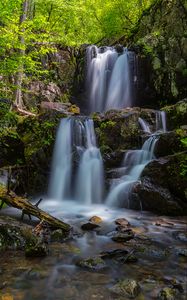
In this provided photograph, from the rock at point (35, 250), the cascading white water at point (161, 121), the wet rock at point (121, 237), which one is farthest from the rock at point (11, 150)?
the rock at point (35, 250)

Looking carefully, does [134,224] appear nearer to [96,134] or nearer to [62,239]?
[62,239]

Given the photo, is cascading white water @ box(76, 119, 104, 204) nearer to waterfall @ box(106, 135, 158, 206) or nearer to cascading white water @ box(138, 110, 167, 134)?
waterfall @ box(106, 135, 158, 206)

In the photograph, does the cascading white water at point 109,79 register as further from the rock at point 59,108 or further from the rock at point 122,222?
the rock at point 122,222

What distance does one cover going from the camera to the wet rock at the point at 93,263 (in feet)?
17.6

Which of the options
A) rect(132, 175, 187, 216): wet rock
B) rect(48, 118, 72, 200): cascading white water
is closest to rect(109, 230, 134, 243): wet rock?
rect(132, 175, 187, 216): wet rock

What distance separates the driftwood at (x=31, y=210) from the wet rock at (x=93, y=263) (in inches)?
65.3

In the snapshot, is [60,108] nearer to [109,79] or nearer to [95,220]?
[109,79]

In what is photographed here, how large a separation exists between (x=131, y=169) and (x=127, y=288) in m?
6.63

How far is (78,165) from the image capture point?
12.0m

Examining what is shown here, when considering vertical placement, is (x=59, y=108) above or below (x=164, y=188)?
above

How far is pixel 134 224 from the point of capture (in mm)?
8078

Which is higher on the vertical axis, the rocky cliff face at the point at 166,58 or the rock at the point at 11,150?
the rocky cliff face at the point at 166,58

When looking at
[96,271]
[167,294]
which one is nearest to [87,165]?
[96,271]

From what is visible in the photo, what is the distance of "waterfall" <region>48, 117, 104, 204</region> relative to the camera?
11.3 meters
